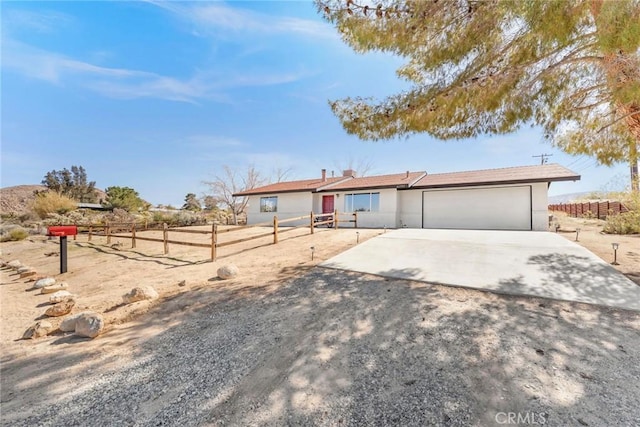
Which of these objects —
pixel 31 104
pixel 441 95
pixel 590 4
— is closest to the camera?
pixel 590 4

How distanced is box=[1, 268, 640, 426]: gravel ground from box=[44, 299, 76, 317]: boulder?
1313 millimetres

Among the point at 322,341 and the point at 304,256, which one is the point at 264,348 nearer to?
the point at 322,341

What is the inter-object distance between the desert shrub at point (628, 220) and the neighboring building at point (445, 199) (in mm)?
2288

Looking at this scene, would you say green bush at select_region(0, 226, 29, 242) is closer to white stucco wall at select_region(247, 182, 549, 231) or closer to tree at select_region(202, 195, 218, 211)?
white stucco wall at select_region(247, 182, 549, 231)

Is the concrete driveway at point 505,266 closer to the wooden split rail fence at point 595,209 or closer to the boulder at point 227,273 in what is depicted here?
the boulder at point 227,273

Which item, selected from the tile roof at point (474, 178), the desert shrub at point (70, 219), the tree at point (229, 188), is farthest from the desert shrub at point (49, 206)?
the tile roof at point (474, 178)

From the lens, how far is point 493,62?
16.6 ft

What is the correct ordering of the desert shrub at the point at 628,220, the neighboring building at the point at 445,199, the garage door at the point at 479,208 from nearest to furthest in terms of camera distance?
the desert shrub at the point at 628,220, the neighboring building at the point at 445,199, the garage door at the point at 479,208

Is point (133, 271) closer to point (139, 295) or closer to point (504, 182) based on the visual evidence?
point (139, 295)

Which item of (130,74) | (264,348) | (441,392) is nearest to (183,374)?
(264,348)

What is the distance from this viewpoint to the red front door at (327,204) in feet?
56.6

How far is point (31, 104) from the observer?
10852 millimetres

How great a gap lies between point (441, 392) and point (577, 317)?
271 cm

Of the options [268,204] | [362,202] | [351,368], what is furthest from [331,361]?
[268,204]
